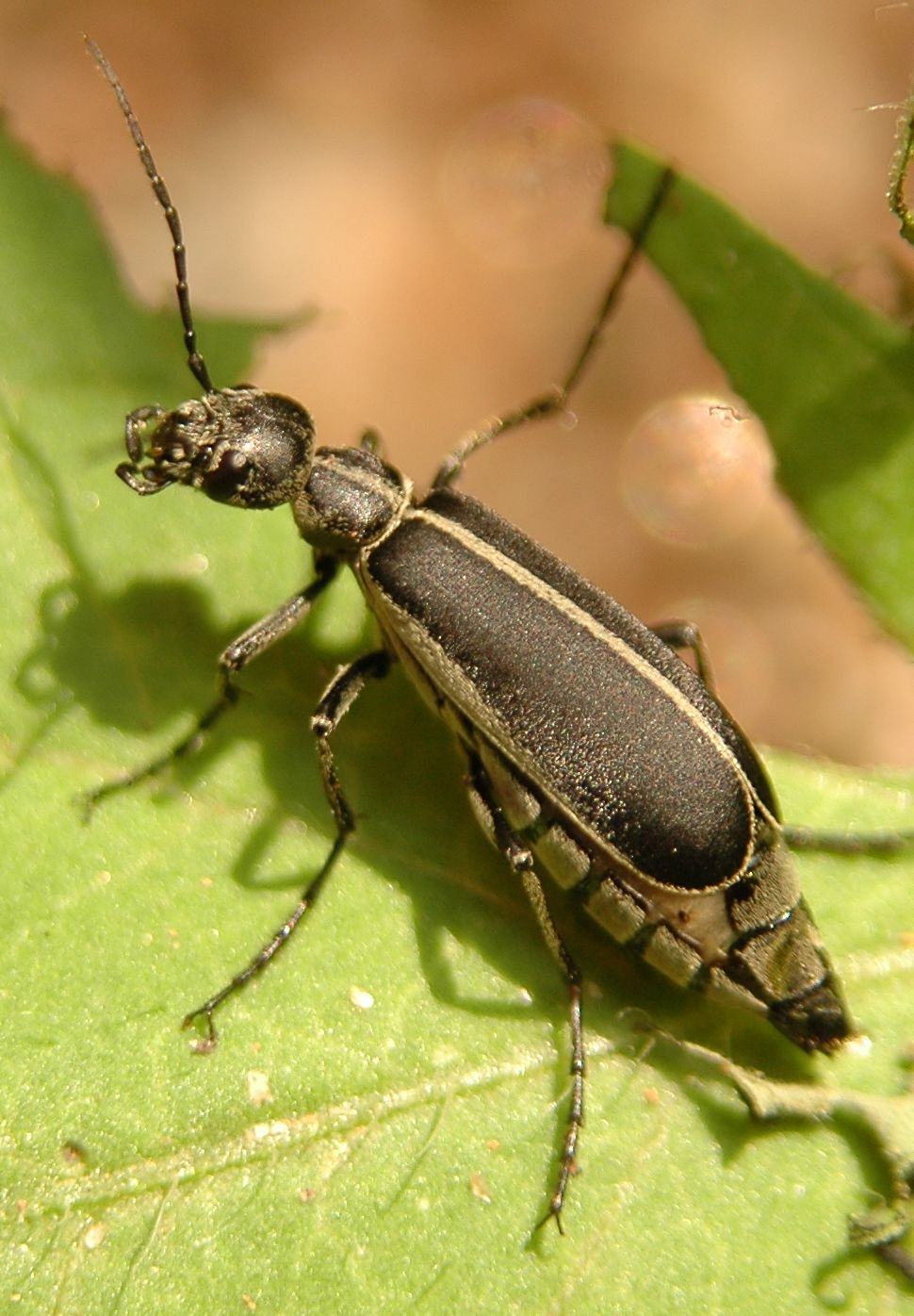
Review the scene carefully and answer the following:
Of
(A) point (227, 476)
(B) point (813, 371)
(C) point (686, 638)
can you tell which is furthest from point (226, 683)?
(B) point (813, 371)

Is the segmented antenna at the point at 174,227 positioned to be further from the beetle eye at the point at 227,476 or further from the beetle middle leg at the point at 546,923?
the beetle middle leg at the point at 546,923

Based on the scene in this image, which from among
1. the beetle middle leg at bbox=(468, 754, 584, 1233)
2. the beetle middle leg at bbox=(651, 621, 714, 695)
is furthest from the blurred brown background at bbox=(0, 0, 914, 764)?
the beetle middle leg at bbox=(468, 754, 584, 1233)

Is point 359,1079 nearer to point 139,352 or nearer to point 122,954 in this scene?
point 122,954

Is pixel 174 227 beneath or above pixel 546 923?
above

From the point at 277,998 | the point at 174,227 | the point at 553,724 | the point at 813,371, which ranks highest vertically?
the point at 813,371

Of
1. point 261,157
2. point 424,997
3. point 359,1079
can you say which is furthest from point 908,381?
point 261,157

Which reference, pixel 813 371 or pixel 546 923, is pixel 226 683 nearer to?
pixel 546 923

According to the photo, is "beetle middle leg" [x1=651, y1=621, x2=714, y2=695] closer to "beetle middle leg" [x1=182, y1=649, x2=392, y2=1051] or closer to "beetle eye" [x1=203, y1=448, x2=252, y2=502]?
"beetle middle leg" [x1=182, y1=649, x2=392, y2=1051]
